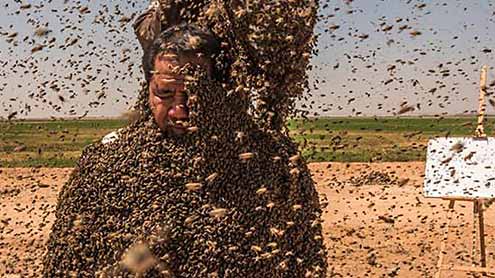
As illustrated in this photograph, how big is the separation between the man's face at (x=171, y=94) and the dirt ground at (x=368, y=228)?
3.49m

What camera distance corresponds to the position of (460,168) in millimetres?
9000

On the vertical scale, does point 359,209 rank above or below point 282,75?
below

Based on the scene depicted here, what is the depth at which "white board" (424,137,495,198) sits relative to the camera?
28.0 ft

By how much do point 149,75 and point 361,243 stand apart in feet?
29.8

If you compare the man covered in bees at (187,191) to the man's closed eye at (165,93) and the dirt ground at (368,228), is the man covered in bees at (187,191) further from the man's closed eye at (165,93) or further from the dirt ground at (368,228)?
the dirt ground at (368,228)

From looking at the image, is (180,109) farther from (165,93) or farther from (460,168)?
(460,168)

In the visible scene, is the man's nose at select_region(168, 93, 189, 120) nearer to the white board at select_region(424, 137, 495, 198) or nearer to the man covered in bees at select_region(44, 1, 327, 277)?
the man covered in bees at select_region(44, 1, 327, 277)

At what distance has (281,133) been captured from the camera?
335 cm

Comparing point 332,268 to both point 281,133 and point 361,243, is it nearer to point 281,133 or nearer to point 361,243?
point 361,243

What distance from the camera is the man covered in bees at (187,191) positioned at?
3020 mm

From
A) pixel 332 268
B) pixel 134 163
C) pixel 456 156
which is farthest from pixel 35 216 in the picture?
pixel 134 163

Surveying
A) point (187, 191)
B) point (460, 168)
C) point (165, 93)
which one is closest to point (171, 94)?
point (165, 93)

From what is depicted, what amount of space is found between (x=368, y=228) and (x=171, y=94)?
10.4 m

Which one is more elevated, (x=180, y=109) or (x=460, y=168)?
(x=180, y=109)
